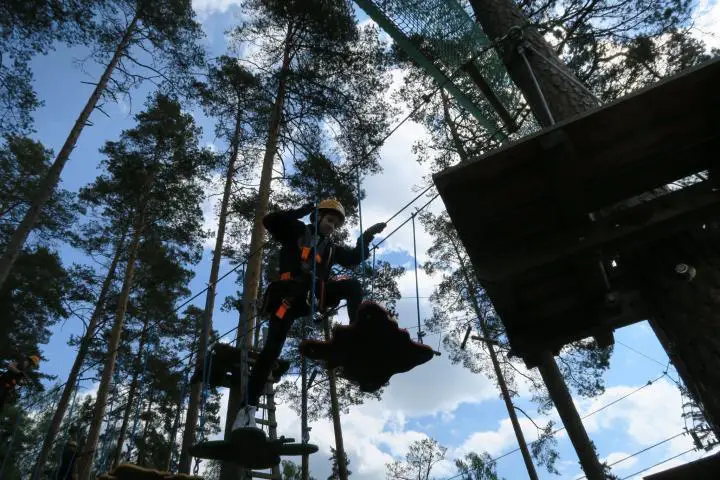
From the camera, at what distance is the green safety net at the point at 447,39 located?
5016 millimetres

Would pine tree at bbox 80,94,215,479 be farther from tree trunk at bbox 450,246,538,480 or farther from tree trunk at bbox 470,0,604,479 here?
tree trunk at bbox 470,0,604,479

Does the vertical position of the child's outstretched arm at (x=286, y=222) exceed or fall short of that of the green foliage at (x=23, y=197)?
it falls short

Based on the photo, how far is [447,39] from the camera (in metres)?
5.48

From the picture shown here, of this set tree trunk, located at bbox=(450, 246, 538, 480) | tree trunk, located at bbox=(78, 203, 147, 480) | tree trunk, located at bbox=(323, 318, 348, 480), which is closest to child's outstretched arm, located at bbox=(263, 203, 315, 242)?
tree trunk, located at bbox=(78, 203, 147, 480)

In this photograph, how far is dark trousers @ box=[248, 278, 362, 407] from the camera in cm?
400

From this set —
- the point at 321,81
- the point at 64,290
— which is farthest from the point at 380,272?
the point at 64,290

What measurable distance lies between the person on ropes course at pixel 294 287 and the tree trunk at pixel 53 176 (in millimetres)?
5208

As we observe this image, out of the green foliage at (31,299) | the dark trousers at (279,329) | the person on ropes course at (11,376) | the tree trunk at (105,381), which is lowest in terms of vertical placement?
the dark trousers at (279,329)

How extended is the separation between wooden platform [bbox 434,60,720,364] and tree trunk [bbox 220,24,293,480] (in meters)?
2.91

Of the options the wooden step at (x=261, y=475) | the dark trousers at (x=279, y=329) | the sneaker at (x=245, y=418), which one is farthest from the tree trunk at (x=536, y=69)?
the wooden step at (x=261, y=475)

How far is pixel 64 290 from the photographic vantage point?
13.9 m

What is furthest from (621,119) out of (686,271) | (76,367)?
(76,367)

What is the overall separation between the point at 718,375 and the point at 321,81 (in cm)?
905

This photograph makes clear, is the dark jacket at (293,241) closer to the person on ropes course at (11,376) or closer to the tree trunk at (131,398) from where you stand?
the person on ropes course at (11,376)
